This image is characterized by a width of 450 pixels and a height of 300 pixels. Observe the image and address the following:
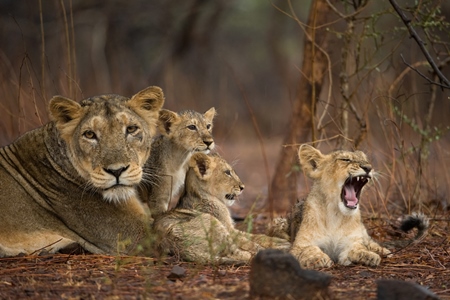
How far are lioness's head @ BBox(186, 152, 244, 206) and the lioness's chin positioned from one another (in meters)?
0.70

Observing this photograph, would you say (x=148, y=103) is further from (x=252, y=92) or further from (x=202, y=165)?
(x=252, y=92)

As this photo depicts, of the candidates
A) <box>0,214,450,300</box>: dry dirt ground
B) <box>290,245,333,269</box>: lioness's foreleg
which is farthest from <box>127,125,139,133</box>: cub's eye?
<box>290,245,333,269</box>: lioness's foreleg

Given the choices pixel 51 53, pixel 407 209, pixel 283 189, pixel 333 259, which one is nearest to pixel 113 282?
pixel 333 259

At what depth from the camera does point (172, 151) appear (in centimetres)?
677

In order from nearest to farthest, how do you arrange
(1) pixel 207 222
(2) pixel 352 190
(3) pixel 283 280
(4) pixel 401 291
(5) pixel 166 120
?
(4) pixel 401 291 < (3) pixel 283 280 < (1) pixel 207 222 < (2) pixel 352 190 < (5) pixel 166 120

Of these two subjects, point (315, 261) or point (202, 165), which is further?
point (202, 165)

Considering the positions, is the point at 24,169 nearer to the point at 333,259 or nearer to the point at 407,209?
the point at 333,259

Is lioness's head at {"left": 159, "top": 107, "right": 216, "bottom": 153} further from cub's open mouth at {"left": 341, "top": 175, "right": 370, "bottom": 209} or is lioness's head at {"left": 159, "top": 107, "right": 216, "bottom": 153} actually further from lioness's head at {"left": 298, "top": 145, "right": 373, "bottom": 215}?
cub's open mouth at {"left": 341, "top": 175, "right": 370, "bottom": 209}

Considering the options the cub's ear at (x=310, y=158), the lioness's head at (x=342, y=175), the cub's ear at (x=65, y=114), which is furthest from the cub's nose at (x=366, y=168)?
the cub's ear at (x=65, y=114)

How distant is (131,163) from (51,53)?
13431 millimetres

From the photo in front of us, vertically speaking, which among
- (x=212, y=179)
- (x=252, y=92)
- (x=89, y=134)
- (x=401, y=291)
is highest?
(x=252, y=92)

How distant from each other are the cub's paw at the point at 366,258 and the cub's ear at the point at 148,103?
5.72 ft

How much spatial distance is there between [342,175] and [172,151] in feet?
5.41

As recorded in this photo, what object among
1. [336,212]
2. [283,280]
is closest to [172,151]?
[336,212]
